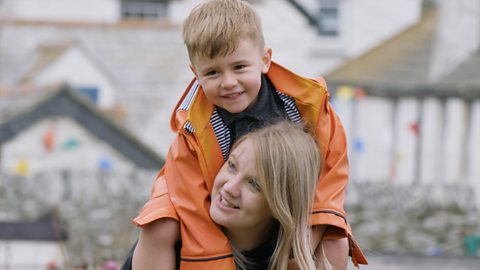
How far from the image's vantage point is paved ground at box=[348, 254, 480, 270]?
24.7 feet

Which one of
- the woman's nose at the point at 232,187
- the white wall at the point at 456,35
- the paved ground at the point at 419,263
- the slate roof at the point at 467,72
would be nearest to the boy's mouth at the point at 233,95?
the woman's nose at the point at 232,187

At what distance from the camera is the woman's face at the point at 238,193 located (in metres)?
5.19

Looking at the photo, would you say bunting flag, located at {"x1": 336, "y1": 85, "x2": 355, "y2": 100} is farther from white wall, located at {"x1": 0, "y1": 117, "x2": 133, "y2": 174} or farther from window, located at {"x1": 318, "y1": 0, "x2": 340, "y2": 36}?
window, located at {"x1": 318, "y1": 0, "x2": 340, "y2": 36}

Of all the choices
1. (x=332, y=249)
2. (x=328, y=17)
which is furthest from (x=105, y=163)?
(x=328, y=17)

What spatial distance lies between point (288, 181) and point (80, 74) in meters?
16.2

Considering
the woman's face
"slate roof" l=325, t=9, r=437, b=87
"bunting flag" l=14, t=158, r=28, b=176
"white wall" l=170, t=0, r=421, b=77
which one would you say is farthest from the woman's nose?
"white wall" l=170, t=0, r=421, b=77

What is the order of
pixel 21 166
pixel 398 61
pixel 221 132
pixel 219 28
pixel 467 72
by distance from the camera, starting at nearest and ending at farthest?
pixel 219 28 < pixel 221 132 < pixel 21 166 < pixel 467 72 < pixel 398 61

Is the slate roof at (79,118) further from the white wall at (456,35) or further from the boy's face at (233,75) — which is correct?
the boy's face at (233,75)

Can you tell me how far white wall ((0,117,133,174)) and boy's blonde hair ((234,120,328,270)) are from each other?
806 centimetres

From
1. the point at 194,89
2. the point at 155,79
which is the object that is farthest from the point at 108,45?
the point at 194,89

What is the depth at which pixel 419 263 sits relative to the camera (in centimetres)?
773

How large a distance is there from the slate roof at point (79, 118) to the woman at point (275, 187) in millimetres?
8023

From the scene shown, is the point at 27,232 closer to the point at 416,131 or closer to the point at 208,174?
the point at 208,174

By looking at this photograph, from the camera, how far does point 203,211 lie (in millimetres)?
5250
